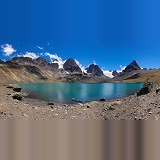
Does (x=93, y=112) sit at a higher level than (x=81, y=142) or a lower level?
higher

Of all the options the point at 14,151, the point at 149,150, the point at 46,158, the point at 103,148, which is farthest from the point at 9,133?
the point at 149,150

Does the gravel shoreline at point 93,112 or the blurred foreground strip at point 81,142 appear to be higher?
the gravel shoreline at point 93,112

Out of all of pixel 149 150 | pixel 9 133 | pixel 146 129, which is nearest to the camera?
pixel 149 150

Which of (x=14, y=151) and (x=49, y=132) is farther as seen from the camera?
(x=49, y=132)

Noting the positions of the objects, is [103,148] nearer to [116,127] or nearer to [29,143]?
[116,127]

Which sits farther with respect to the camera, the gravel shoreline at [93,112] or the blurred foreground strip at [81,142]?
the gravel shoreline at [93,112]

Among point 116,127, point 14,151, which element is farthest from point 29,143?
point 116,127

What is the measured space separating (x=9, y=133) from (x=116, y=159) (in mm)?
6384

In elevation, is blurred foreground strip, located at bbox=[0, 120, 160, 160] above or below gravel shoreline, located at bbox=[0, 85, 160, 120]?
below

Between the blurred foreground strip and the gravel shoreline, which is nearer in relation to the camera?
the blurred foreground strip

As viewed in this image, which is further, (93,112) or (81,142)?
(93,112)

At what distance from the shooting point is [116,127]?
14.1 metres

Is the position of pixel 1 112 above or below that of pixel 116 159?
above

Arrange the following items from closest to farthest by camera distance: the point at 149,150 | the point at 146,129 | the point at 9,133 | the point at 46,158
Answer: the point at 46,158
the point at 149,150
the point at 9,133
the point at 146,129
